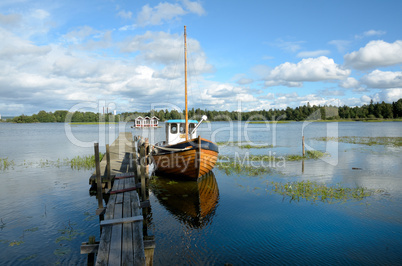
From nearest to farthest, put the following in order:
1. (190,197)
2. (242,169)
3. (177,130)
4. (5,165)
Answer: (190,197) < (177,130) < (242,169) < (5,165)

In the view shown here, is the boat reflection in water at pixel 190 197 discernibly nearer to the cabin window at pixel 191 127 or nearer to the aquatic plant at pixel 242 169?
the aquatic plant at pixel 242 169

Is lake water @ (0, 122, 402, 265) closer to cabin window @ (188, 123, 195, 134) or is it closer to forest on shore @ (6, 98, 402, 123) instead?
cabin window @ (188, 123, 195, 134)

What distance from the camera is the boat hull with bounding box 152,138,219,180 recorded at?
603 inches

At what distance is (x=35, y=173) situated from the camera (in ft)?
62.8

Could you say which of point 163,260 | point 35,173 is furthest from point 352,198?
point 35,173

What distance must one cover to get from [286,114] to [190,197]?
167733 millimetres

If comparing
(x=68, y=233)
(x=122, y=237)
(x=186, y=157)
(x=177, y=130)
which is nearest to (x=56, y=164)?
(x=177, y=130)

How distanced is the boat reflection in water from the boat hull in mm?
670

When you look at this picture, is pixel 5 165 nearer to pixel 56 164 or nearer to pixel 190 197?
pixel 56 164

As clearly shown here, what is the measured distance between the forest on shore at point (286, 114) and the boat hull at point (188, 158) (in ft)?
333

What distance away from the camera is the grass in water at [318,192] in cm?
1256

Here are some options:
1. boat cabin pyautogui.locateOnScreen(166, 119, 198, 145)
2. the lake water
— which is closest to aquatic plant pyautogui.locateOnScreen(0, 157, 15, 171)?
the lake water

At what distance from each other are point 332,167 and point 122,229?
17891 millimetres

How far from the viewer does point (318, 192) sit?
1347 cm
